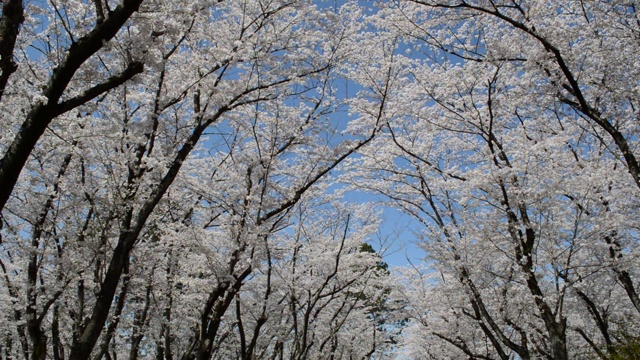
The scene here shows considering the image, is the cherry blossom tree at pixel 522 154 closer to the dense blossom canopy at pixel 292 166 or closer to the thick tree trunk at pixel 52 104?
the dense blossom canopy at pixel 292 166

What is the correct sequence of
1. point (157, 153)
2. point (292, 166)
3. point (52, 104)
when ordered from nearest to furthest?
point (52, 104)
point (157, 153)
point (292, 166)

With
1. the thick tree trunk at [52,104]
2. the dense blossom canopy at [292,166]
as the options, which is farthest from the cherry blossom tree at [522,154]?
the thick tree trunk at [52,104]

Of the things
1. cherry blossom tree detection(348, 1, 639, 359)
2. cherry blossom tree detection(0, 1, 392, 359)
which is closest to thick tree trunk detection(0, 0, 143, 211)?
cherry blossom tree detection(0, 1, 392, 359)

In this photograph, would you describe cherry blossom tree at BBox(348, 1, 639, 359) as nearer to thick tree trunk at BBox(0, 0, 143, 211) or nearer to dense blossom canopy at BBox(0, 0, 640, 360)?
dense blossom canopy at BBox(0, 0, 640, 360)

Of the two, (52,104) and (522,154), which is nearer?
(52,104)

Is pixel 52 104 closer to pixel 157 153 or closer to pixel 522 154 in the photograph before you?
pixel 157 153

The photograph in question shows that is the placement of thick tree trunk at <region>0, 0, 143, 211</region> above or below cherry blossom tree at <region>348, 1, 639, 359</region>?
below

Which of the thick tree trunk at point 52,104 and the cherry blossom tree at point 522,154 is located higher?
the cherry blossom tree at point 522,154

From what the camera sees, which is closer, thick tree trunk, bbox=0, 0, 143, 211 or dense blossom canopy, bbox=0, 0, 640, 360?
thick tree trunk, bbox=0, 0, 143, 211

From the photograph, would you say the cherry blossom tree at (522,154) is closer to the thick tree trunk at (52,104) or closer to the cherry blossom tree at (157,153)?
the cherry blossom tree at (157,153)

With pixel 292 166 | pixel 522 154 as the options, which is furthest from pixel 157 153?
pixel 522 154

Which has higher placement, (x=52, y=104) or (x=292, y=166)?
(x=292, y=166)

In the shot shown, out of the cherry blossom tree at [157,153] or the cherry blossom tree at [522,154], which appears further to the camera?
the cherry blossom tree at [522,154]

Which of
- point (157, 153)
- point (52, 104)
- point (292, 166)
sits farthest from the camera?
point (292, 166)
